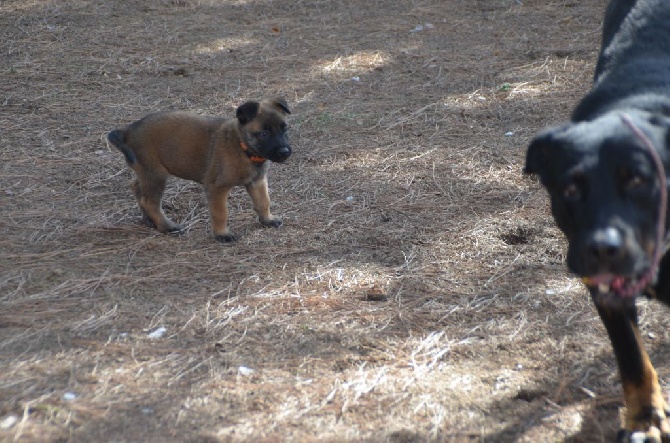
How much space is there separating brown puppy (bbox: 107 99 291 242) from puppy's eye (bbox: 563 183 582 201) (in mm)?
2680

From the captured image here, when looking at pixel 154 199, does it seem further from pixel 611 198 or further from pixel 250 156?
→ pixel 611 198

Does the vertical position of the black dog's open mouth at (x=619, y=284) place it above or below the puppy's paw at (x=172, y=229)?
above

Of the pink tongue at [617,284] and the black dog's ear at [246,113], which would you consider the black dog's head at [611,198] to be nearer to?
the pink tongue at [617,284]

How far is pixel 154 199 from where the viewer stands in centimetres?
560

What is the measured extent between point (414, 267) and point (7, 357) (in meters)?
2.50

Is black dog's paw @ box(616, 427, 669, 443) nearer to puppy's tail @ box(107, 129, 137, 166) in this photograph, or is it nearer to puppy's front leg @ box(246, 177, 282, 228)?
puppy's front leg @ box(246, 177, 282, 228)

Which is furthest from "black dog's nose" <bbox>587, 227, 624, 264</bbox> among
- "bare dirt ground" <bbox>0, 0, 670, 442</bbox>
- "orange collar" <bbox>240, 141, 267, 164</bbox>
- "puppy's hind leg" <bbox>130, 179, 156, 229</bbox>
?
"puppy's hind leg" <bbox>130, 179, 156, 229</bbox>

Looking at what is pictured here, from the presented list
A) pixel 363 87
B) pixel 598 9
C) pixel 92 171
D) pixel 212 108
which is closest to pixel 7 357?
pixel 92 171

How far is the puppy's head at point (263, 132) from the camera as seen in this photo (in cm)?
552

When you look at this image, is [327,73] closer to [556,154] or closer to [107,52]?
[107,52]

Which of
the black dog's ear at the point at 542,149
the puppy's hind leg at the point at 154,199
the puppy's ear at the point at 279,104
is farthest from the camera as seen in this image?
the puppy's ear at the point at 279,104

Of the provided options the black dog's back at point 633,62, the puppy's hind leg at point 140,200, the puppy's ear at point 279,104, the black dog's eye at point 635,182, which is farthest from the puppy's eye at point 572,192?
the puppy's hind leg at point 140,200

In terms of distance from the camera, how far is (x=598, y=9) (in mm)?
10547

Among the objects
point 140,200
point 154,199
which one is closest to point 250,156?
point 154,199
